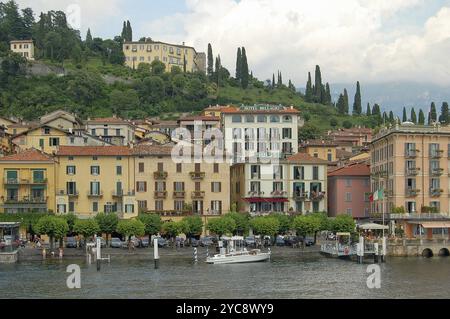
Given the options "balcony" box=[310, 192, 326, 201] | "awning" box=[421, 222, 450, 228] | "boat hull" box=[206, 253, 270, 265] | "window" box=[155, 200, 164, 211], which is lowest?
"boat hull" box=[206, 253, 270, 265]

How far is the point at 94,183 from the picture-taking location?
11094 cm

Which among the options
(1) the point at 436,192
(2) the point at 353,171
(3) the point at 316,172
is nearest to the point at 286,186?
(3) the point at 316,172

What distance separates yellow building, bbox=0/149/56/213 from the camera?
107875 millimetres

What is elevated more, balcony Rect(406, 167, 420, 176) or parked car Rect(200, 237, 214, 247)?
balcony Rect(406, 167, 420, 176)

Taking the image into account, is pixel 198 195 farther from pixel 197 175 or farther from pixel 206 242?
pixel 206 242

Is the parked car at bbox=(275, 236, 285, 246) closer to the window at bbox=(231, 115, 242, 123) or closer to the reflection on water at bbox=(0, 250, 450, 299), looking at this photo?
the reflection on water at bbox=(0, 250, 450, 299)

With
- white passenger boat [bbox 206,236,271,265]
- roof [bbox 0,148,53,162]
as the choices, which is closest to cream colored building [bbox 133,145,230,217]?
roof [bbox 0,148,53,162]

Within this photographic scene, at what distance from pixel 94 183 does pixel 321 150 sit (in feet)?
149

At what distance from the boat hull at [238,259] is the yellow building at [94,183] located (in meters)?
26.2

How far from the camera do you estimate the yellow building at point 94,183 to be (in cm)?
11025

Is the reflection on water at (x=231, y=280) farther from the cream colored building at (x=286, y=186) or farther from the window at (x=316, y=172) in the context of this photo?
the window at (x=316, y=172)

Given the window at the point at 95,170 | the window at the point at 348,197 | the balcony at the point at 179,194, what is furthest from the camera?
the window at the point at 348,197

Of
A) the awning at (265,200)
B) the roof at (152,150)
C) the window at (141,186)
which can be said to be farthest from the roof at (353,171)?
the window at (141,186)
